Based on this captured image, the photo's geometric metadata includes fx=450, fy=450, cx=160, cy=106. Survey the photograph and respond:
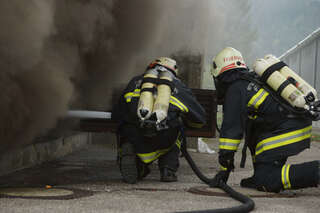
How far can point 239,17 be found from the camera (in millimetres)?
47156

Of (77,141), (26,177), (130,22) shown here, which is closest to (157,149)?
(26,177)

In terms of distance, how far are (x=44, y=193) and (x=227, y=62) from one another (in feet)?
6.24

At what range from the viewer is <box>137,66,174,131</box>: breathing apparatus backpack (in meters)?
3.95

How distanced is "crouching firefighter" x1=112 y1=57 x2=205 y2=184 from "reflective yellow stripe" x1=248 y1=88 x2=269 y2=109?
0.72m

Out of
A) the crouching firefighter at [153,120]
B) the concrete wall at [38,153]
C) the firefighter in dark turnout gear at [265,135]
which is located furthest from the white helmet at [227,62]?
the concrete wall at [38,153]

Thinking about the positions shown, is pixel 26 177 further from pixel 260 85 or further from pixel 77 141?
pixel 77 141

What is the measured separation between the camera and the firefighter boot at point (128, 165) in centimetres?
405

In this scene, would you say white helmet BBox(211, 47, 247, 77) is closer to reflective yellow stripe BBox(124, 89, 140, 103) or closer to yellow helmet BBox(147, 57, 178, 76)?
yellow helmet BBox(147, 57, 178, 76)

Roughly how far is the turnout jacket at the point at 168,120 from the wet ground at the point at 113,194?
1.10 ft

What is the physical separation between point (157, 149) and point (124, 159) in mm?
350

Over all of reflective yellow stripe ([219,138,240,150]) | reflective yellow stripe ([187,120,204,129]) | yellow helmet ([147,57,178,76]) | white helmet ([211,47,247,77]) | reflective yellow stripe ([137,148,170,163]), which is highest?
yellow helmet ([147,57,178,76])

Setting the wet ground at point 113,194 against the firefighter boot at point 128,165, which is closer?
the wet ground at point 113,194

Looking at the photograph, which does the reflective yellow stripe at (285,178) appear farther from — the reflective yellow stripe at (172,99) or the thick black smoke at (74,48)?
the thick black smoke at (74,48)

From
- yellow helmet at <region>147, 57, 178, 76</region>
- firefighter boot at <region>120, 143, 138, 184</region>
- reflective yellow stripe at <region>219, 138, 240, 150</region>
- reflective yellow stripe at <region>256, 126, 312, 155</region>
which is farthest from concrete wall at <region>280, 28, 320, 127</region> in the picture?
reflective yellow stripe at <region>219, 138, 240, 150</region>
